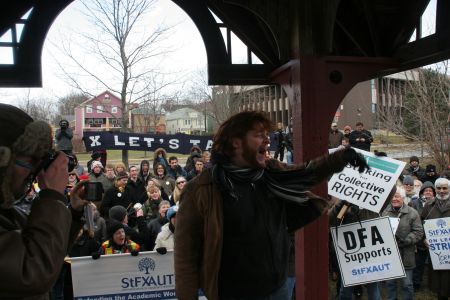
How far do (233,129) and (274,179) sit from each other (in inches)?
15.2

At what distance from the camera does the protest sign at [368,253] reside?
4969mm

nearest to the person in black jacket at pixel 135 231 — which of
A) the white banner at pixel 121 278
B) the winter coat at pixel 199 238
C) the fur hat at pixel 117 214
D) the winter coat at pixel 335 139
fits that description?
the fur hat at pixel 117 214

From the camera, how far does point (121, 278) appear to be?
471cm

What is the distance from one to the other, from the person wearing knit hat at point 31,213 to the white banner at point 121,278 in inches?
134

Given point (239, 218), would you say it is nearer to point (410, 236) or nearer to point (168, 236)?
point (168, 236)

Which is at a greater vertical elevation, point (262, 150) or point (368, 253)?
point (262, 150)

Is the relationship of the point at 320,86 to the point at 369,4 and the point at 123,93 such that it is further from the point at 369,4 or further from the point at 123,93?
the point at 123,93

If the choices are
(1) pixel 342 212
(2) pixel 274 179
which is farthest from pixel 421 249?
(2) pixel 274 179

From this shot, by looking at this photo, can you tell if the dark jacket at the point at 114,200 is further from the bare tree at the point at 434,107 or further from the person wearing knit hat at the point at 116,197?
the bare tree at the point at 434,107

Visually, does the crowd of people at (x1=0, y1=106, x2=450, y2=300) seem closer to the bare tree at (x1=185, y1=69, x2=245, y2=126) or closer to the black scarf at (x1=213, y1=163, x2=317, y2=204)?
the black scarf at (x1=213, y1=163, x2=317, y2=204)

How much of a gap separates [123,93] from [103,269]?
37.2 ft

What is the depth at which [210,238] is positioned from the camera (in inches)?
91.7

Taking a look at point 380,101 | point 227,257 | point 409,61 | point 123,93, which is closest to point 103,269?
point 227,257

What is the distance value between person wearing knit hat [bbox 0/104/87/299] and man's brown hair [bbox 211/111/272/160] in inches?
46.5
